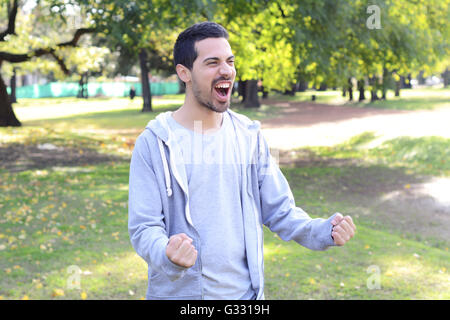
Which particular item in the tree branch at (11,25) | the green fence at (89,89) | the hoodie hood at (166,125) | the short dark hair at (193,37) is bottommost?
the green fence at (89,89)

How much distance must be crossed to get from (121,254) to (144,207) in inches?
216

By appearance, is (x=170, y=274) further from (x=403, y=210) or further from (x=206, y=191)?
(x=403, y=210)

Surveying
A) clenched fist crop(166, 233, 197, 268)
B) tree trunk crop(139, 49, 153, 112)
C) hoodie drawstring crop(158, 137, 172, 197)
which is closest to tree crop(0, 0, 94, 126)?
tree trunk crop(139, 49, 153, 112)

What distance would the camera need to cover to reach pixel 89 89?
7856 cm

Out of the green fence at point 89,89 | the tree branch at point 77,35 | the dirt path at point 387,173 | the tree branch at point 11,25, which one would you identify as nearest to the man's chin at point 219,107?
the dirt path at point 387,173

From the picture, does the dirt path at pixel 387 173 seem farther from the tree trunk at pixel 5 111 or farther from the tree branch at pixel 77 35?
the tree trunk at pixel 5 111

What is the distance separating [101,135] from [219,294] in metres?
22.5

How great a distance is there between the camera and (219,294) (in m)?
2.57

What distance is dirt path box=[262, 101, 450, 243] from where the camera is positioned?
33.3 feet

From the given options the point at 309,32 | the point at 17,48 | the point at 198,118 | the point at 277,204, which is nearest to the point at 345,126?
the point at 309,32

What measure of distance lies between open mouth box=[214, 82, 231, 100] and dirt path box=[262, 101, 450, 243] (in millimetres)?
7249

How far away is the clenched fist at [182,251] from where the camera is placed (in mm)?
2104

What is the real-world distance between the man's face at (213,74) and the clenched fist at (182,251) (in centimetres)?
72

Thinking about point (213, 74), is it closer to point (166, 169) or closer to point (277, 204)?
point (166, 169)
